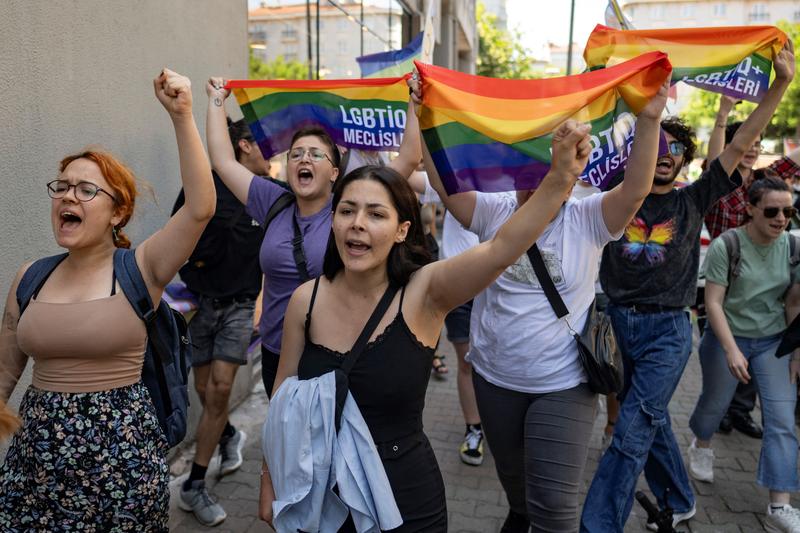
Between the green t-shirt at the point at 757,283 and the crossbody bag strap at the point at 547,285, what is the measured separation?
5.89 ft

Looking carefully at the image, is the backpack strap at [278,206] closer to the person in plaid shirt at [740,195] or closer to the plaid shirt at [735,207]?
the person in plaid shirt at [740,195]

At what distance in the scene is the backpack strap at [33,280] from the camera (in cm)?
248

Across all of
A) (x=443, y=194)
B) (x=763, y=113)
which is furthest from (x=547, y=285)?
(x=763, y=113)

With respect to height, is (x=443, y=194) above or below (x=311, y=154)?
below

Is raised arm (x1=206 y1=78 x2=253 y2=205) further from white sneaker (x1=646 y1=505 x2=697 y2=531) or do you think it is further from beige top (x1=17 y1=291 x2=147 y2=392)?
white sneaker (x1=646 y1=505 x2=697 y2=531)

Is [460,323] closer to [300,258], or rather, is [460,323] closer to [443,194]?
[300,258]

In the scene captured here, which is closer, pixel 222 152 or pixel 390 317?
pixel 390 317

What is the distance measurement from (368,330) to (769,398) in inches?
119

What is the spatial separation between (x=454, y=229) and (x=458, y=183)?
247 cm

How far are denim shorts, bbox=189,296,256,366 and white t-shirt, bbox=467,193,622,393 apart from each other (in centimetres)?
182

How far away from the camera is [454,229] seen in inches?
211

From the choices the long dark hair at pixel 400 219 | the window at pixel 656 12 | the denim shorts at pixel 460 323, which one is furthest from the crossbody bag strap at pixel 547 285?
the window at pixel 656 12

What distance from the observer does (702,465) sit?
4.81 meters

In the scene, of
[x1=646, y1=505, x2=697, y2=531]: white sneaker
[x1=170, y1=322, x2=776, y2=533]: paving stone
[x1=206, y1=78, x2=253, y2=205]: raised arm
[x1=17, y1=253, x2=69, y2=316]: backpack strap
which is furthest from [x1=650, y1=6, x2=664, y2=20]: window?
[x1=17, y1=253, x2=69, y2=316]: backpack strap
